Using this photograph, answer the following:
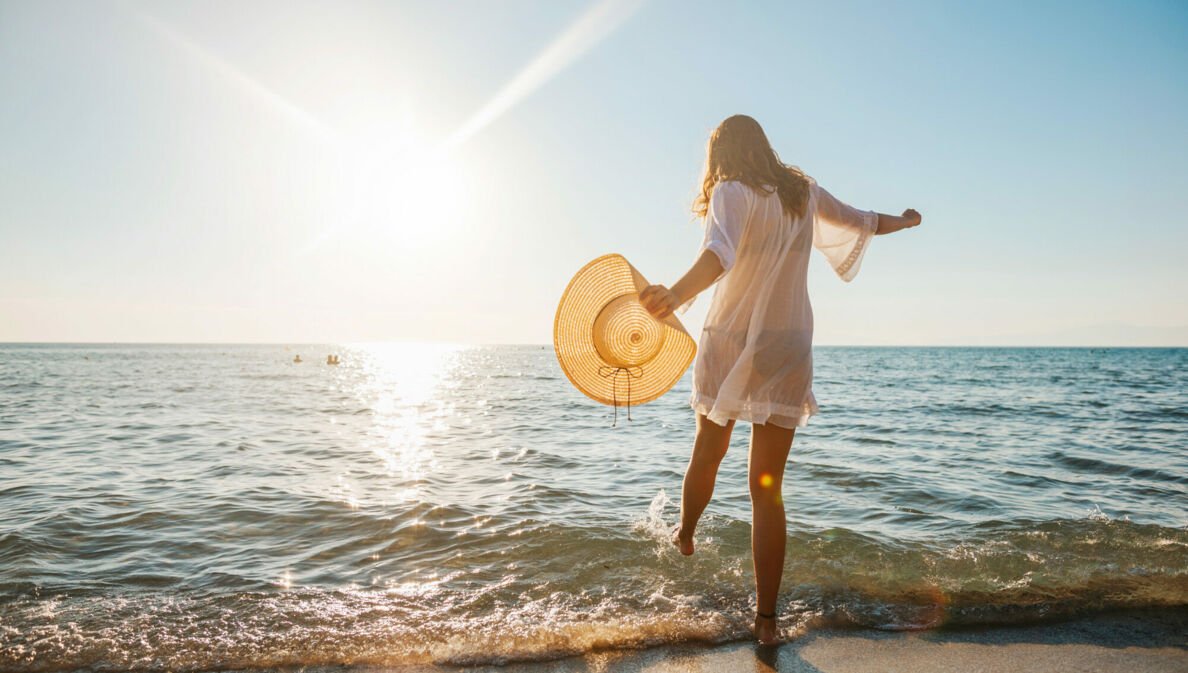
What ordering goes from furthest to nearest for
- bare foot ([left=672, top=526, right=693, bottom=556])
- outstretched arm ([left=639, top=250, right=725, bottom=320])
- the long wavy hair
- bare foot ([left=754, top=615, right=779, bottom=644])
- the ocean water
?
bare foot ([left=672, top=526, right=693, bottom=556])
the ocean water
bare foot ([left=754, top=615, right=779, bottom=644])
the long wavy hair
outstretched arm ([left=639, top=250, right=725, bottom=320])

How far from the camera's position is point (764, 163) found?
A: 276 cm

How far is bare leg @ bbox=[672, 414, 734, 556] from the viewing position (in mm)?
3058

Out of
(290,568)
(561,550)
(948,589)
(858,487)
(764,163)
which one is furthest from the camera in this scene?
(858,487)

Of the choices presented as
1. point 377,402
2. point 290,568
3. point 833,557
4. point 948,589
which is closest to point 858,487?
point 833,557

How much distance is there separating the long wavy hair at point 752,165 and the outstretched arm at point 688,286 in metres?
0.46

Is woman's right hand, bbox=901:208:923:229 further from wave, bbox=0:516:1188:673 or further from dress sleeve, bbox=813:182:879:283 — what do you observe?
wave, bbox=0:516:1188:673

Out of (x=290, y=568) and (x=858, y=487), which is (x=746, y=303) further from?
(x=858, y=487)

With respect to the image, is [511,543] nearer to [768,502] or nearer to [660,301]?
[768,502]

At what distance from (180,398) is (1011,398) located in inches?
958

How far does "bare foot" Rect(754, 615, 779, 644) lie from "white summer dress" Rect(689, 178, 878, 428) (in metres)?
0.94

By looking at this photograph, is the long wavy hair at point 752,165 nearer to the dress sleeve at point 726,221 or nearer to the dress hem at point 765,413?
the dress sleeve at point 726,221

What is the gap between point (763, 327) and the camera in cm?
279

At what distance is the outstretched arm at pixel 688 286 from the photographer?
7.94 ft

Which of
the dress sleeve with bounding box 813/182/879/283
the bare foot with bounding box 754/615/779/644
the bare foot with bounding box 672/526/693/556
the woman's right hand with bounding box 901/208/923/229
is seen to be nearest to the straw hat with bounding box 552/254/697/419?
the bare foot with bounding box 672/526/693/556
